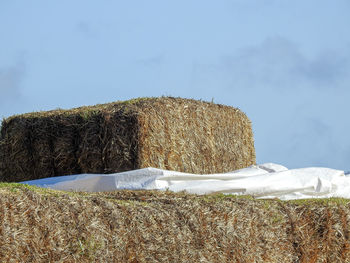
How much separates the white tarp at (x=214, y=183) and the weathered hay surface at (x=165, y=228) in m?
0.51

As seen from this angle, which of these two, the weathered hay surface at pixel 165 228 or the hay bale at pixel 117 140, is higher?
the hay bale at pixel 117 140

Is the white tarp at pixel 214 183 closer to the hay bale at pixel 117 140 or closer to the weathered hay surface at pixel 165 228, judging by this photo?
the weathered hay surface at pixel 165 228

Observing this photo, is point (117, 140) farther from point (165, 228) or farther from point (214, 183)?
point (165, 228)

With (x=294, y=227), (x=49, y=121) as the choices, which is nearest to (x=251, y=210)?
(x=294, y=227)

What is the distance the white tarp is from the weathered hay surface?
0.51 m

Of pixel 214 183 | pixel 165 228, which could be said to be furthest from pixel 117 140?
pixel 165 228

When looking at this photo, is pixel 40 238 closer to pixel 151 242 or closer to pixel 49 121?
pixel 151 242

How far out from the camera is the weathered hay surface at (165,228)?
155 inches

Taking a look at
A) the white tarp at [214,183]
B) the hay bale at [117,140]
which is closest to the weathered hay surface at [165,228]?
the white tarp at [214,183]

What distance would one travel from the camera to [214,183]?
264 inches

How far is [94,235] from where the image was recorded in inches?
167

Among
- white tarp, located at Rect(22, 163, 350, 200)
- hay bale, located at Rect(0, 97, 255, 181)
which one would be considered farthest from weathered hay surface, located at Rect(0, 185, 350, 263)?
hay bale, located at Rect(0, 97, 255, 181)

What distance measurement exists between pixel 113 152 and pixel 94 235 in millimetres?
3264

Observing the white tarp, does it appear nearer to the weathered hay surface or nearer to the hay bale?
the weathered hay surface
